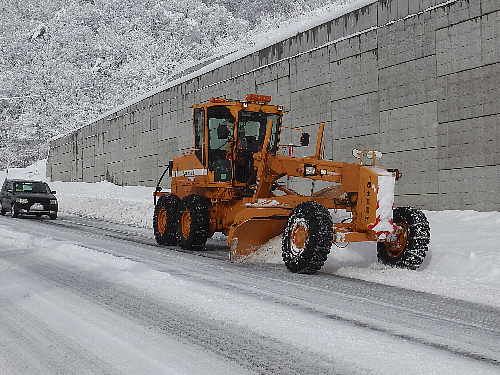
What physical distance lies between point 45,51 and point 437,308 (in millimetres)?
86329

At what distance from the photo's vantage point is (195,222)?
10680 millimetres

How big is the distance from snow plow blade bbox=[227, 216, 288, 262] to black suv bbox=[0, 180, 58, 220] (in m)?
13.0

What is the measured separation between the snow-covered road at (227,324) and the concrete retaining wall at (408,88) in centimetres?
598

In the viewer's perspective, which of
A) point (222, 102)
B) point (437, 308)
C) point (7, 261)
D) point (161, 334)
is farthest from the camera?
point (222, 102)

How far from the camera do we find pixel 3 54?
8212 cm

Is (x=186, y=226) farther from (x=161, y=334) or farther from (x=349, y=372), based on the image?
(x=349, y=372)

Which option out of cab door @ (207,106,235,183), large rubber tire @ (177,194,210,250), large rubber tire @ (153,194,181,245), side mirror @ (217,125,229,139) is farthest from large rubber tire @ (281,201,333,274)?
large rubber tire @ (153,194,181,245)

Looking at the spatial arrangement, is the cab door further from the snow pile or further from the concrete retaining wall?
the snow pile

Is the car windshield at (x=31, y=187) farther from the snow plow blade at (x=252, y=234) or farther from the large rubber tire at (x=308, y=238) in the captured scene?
the large rubber tire at (x=308, y=238)

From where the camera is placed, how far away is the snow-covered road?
384 centimetres

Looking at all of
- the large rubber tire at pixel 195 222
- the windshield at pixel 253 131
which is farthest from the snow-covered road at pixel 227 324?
the windshield at pixel 253 131

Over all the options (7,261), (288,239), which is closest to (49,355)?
(288,239)

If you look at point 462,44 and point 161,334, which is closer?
point 161,334

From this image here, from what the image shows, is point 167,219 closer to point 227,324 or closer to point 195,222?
point 195,222
